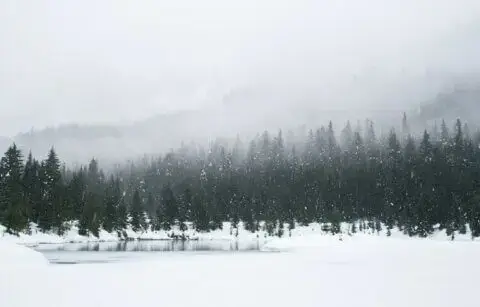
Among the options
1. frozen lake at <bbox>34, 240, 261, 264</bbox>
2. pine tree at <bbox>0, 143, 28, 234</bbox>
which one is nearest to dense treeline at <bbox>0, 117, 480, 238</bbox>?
pine tree at <bbox>0, 143, 28, 234</bbox>

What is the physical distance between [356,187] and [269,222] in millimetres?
34776

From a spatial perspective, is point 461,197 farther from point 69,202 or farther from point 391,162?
point 69,202

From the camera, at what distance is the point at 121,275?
25078 millimetres

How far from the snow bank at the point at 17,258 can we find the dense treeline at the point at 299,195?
50.0 metres

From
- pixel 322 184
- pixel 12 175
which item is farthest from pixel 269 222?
pixel 12 175

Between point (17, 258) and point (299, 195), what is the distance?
13761cm

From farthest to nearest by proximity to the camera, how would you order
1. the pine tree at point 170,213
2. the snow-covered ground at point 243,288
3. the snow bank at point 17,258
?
the pine tree at point 170,213
the snow bank at point 17,258
the snow-covered ground at point 243,288

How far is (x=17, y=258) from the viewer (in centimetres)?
2778

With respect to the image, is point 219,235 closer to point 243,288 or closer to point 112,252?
point 112,252

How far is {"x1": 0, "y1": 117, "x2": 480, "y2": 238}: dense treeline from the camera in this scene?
319ft

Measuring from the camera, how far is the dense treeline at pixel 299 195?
9712cm

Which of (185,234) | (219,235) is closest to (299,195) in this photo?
(219,235)

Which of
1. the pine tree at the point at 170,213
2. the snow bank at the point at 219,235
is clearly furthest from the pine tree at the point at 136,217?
the pine tree at the point at 170,213

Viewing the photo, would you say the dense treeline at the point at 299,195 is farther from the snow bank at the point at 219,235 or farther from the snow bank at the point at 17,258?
the snow bank at the point at 17,258
